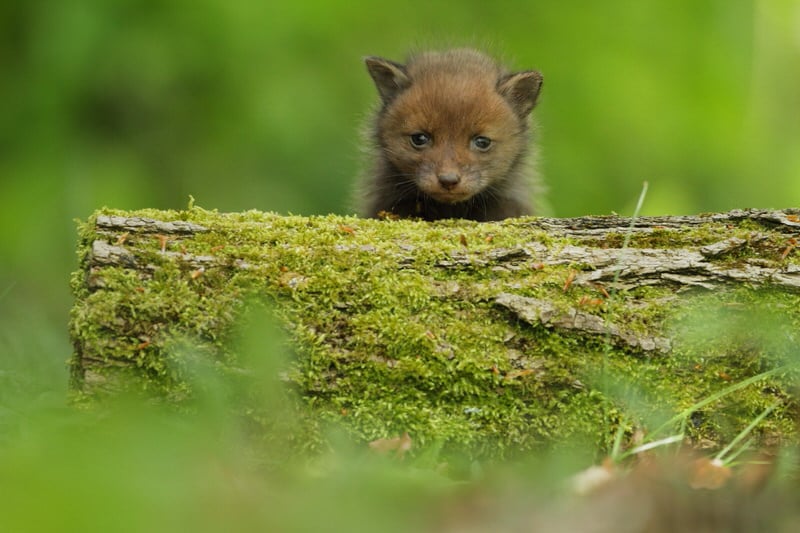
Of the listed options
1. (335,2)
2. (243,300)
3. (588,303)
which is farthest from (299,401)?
(335,2)

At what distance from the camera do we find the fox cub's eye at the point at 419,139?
16.4 feet

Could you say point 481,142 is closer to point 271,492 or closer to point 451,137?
point 451,137

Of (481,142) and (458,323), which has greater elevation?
(481,142)

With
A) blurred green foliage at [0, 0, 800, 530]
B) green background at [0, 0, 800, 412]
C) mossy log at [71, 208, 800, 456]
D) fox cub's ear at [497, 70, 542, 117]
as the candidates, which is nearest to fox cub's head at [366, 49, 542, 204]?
fox cub's ear at [497, 70, 542, 117]

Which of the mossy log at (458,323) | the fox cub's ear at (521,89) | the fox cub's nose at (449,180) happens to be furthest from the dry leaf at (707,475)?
the fox cub's ear at (521,89)

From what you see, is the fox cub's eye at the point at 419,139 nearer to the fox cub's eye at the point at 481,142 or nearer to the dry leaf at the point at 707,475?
the fox cub's eye at the point at 481,142

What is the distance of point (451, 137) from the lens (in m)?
4.99

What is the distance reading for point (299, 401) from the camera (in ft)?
8.92

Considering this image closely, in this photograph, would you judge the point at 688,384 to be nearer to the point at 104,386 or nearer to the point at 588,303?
the point at 588,303

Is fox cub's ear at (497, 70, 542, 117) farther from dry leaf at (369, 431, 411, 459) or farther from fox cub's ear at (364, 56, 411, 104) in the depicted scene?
dry leaf at (369, 431, 411, 459)

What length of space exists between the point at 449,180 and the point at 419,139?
1.50 feet

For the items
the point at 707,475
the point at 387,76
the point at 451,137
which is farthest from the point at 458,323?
the point at 387,76

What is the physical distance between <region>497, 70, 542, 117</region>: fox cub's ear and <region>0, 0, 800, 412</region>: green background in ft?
1.36

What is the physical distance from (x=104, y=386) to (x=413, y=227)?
1.25m
